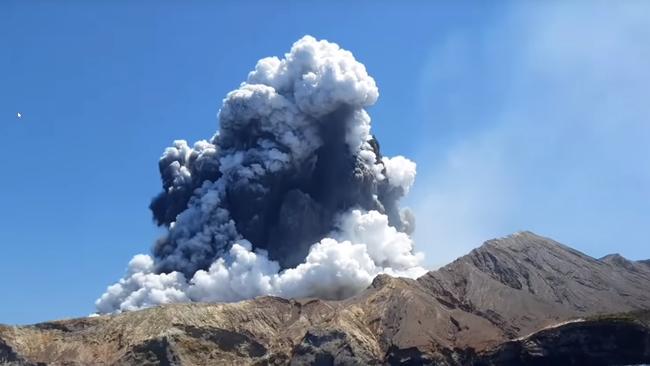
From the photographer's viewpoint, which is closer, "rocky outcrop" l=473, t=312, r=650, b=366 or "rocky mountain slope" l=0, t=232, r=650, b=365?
"rocky outcrop" l=473, t=312, r=650, b=366

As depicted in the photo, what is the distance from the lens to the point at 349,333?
180875 mm

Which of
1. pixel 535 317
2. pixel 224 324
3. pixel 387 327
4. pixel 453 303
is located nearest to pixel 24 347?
pixel 224 324

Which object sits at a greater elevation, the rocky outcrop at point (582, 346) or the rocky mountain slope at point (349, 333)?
the rocky mountain slope at point (349, 333)

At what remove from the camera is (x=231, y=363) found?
178750 mm

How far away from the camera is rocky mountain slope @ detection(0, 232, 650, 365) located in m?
173

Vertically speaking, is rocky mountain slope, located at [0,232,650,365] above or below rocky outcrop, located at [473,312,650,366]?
above

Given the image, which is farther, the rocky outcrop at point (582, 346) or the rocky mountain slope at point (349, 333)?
the rocky mountain slope at point (349, 333)

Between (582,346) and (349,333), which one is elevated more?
(349,333)

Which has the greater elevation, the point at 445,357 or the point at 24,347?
the point at 24,347

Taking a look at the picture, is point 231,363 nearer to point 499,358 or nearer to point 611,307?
point 499,358

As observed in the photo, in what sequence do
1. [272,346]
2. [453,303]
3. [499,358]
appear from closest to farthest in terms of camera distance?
1. [499,358]
2. [272,346]
3. [453,303]

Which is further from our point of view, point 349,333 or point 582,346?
point 349,333

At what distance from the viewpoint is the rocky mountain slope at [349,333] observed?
173m

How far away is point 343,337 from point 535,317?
4078cm
